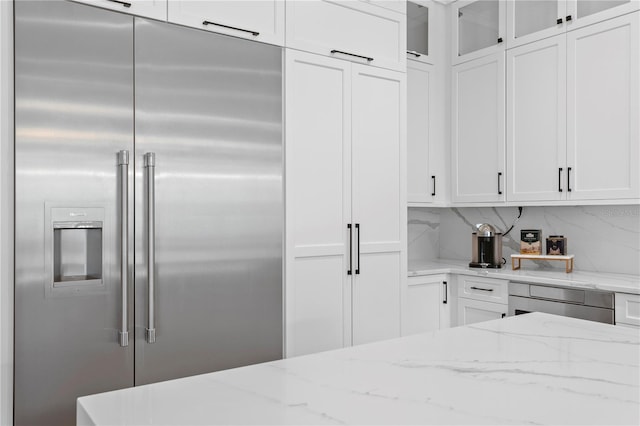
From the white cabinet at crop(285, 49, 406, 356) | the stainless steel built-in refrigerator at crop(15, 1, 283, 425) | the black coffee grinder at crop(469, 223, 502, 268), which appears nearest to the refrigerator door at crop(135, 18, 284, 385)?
the stainless steel built-in refrigerator at crop(15, 1, 283, 425)

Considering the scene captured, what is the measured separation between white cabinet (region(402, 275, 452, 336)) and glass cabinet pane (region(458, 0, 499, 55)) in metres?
1.70

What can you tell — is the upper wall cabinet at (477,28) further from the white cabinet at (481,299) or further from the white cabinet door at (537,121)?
the white cabinet at (481,299)

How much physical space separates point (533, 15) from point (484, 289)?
183 centimetres

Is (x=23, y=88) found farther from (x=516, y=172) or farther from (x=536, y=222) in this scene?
(x=536, y=222)

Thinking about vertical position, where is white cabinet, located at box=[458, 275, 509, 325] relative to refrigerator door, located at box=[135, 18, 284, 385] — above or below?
below

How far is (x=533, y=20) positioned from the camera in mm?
3312

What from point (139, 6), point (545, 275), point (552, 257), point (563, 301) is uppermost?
point (139, 6)

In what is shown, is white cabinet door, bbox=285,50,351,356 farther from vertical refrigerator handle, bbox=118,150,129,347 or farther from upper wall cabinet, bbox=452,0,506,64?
upper wall cabinet, bbox=452,0,506,64

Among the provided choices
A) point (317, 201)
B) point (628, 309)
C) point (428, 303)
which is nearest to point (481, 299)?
point (428, 303)

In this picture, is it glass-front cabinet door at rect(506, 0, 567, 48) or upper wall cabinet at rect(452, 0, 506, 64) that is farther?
upper wall cabinet at rect(452, 0, 506, 64)

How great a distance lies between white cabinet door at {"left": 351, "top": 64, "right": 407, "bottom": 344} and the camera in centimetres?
272

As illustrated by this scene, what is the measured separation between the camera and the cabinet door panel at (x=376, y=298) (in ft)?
8.92

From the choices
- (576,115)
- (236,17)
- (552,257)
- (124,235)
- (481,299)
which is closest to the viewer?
(124,235)

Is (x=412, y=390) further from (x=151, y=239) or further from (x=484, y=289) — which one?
(x=484, y=289)
